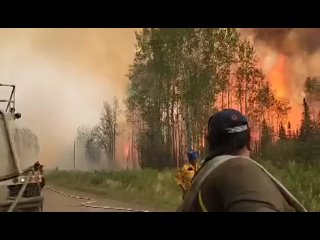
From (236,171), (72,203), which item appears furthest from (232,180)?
(72,203)

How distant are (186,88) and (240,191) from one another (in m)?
4.61

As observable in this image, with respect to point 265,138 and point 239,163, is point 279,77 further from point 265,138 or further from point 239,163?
point 239,163

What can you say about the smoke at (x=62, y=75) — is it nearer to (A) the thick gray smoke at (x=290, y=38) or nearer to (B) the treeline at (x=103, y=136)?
(B) the treeline at (x=103, y=136)

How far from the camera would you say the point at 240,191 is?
2.77 feet

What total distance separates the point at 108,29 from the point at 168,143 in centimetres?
136

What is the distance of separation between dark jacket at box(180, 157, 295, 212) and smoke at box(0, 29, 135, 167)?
176 inches

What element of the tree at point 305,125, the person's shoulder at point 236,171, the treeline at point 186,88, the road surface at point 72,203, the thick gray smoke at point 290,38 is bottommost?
the road surface at point 72,203

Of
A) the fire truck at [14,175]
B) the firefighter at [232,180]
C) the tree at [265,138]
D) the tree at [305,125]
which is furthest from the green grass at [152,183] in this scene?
the firefighter at [232,180]

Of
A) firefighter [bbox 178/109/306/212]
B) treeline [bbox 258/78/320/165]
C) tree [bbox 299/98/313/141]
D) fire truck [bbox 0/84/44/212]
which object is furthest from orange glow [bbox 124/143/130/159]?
firefighter [bbox 178/109/306/212]

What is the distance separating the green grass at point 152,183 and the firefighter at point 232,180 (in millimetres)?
4114

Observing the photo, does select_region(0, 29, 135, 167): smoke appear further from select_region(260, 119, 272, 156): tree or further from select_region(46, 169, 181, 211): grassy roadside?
select_region(260, 119, 272, 156): tree

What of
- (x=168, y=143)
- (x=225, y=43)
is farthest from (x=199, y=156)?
(x=225, y=43)

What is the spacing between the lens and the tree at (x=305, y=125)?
5.33 m
